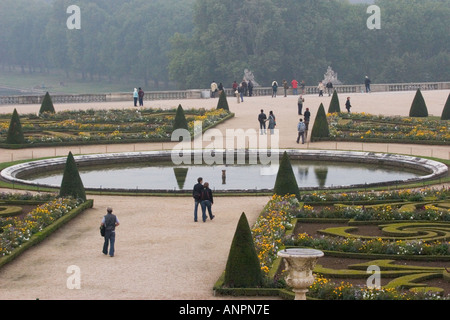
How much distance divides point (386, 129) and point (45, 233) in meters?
23.0

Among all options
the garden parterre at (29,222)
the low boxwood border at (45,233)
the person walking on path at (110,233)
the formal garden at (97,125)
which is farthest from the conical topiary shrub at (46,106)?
the person walking on path at (110,233)

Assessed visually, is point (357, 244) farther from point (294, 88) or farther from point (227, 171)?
point (294, 88)

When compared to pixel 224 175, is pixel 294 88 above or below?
above

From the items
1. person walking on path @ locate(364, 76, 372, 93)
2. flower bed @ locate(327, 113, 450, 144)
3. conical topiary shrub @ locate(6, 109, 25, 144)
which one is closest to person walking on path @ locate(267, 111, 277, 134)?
flower bed @ locate(327, 113, 450, 144)

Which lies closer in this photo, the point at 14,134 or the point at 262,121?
the point at 14,134

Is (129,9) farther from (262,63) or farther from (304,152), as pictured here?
(304,152)

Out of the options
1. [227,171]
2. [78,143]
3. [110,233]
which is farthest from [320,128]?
[110,233]

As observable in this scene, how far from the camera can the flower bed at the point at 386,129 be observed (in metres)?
38.5

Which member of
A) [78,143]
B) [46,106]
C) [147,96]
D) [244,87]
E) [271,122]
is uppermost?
[244,87]

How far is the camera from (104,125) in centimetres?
4431

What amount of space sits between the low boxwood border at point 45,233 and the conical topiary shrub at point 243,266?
15.8ft

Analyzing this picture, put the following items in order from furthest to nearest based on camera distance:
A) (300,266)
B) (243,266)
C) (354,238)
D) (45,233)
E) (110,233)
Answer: (45,233) < (354,238) < (110,233) < (243,266) < (300,266)

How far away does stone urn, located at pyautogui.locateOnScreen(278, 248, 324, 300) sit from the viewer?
14.5 metres
